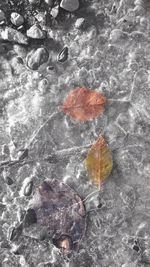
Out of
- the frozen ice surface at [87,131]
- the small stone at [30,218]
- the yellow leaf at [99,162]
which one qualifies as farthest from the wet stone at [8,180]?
the yellow leaf at [99,162]

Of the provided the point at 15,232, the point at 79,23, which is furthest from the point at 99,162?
the point at 79,23

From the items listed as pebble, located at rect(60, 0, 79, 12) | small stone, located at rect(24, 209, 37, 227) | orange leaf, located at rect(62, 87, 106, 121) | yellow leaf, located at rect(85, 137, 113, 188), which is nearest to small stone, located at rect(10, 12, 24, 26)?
pebble, located at rect(60, 0, 79, 12)

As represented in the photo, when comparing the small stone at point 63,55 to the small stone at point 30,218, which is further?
the small stone at point 63,55

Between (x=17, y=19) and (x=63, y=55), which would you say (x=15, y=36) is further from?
(x=63, y=55)

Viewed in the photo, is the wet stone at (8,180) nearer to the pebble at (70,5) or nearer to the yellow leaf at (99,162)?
the yellow leaf at (99,162)

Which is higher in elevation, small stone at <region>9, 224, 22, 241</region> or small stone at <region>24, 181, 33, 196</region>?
small stone at <region>24, 181, 33, 196</region>

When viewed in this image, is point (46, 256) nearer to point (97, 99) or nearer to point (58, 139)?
point (58, 139)

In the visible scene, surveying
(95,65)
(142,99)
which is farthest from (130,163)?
(95,65)

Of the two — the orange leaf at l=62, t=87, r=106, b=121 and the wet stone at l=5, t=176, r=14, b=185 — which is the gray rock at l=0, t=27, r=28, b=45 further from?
the wet stone at l=5, t=176, r=14, b=185
